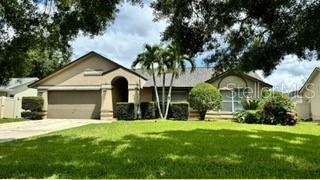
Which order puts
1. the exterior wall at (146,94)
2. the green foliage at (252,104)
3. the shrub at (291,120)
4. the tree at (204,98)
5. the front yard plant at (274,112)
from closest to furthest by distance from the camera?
1. the shrub at (291,120)
2. the front yard plant at (274,112)
3. the green foliage at (252,104)
4. the tree at (204,98)
5. the exterior wall at (146,94)

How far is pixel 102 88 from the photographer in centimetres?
3450

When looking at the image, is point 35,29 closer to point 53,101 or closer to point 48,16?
point 48,16

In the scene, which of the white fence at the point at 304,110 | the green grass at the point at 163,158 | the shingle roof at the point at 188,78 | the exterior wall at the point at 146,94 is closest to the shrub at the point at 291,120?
the shingle roof at the point at 188,78

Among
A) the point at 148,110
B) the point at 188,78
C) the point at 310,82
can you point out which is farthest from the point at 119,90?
the point at 310,82

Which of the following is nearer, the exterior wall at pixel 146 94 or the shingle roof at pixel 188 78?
the shingle roof at pixel 188 78

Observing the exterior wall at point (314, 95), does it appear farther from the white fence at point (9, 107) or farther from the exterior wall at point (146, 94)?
the white fence at point (9, 107)

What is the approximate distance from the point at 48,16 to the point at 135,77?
2214 centimetres

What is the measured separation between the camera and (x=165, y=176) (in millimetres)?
8609

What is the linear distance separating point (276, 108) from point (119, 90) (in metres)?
14.7

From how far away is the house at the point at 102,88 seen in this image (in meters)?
34.3

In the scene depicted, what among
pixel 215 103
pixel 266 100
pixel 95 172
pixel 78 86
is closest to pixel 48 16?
pixel 95 172

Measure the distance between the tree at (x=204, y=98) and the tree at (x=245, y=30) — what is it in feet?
62.5

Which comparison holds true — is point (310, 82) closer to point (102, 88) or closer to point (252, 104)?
point (252, 104)

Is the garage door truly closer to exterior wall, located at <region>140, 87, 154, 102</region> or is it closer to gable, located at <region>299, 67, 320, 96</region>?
exterior wall, located at <region>140, 87, 154, 102</region>
